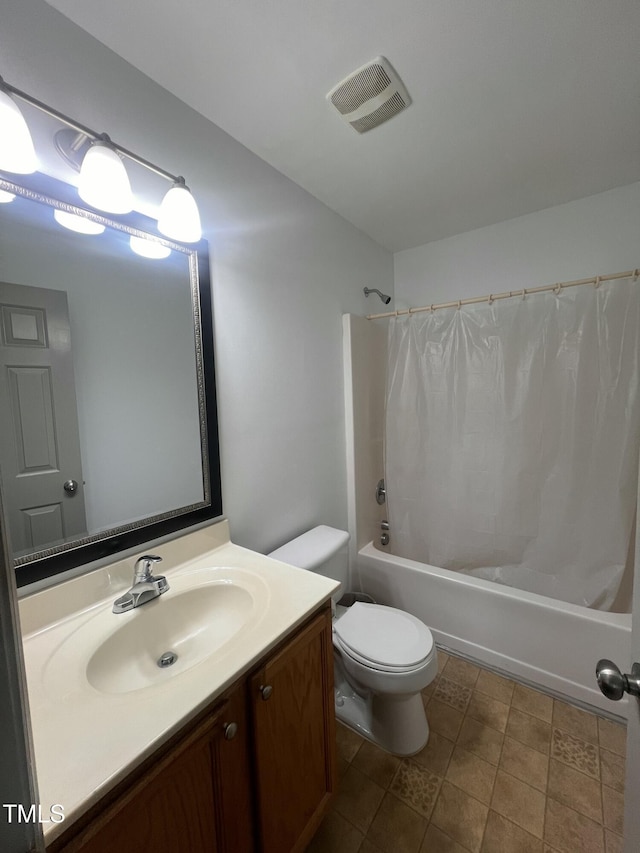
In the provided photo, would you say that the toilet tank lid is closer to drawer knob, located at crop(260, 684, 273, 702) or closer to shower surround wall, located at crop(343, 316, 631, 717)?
shower surround wall, located at crop(343, 316, 631, 717)

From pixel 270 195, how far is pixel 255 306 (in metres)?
Answer: 0.53

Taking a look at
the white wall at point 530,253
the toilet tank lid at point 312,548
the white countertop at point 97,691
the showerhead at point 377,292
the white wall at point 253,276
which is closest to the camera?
the white countertop at point 97,691

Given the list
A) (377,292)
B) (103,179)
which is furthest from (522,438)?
(103,179)

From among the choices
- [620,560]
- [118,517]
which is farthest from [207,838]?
[620,560]

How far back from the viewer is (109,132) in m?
1.01

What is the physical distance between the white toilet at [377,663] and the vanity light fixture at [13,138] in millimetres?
1450

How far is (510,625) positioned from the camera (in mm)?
1688

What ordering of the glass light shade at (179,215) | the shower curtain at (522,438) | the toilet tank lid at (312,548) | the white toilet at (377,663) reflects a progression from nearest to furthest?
the glass light shade at (179,215)
the white toilet at (377,663)
the toilet tank lid at (312,548)
the shower curtain at (522,438)

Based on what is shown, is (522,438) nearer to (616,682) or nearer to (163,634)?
(616,682)

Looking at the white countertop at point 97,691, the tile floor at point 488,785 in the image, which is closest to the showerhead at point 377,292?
the white countertop at point 97,691

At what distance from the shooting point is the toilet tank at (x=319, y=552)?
1466mm

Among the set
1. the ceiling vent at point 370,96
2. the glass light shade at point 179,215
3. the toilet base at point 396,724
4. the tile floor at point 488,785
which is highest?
the ceiling vent at point 370,96

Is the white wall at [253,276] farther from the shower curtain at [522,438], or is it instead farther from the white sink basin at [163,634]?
the shower curtain at [522,438]

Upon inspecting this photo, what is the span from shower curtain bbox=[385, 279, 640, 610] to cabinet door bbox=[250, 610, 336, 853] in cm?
124
